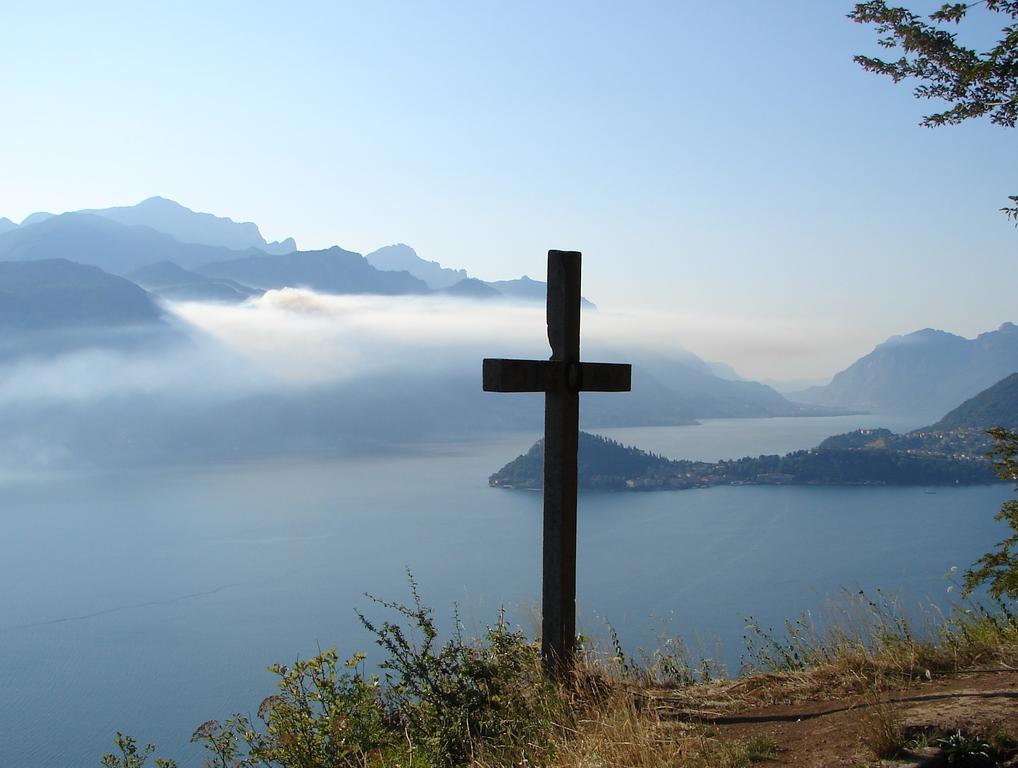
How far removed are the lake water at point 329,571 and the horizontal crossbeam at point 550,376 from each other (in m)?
1.35

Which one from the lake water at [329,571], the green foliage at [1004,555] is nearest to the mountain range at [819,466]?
the lake water at [329,571]

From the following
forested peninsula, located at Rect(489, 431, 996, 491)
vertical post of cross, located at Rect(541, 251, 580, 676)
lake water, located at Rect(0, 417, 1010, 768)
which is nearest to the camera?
vertical post of cross, located at Rect(541, 251, 580, 676)

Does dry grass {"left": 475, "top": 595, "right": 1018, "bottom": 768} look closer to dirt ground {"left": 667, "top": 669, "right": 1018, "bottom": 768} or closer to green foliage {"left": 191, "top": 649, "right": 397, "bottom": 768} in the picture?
dirt ground {"left": 667, "top": 669, "right": 1018, "bottom": 768}

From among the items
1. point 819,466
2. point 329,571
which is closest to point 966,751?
point 329,571

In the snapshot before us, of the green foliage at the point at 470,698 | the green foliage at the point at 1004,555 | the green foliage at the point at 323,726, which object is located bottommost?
the green foliage at the point at 323,726

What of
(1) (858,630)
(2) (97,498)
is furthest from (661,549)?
(2) (97,498)

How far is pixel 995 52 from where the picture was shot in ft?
16.9

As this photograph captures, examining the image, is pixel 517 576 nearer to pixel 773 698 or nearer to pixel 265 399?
pixel 773 698

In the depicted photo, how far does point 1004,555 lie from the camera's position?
4719 millimetres

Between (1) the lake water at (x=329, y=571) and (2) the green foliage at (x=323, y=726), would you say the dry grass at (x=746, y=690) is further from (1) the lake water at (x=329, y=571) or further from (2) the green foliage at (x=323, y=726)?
(1) the lake water at (x=329, y=571)

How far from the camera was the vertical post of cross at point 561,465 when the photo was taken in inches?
169

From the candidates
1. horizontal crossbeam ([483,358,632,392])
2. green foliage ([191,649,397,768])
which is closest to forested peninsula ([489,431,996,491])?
horizontal crossbeam ([483,358,632,392])

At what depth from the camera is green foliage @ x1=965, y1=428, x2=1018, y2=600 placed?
4602 millimetres

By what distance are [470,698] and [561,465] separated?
1259 mm
